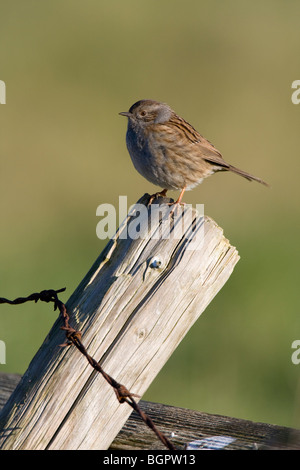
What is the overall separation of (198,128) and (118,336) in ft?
30.8

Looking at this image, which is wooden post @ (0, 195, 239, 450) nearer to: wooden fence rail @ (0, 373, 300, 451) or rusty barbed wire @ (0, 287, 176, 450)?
rusty barbed wire @ (0, 287, 176, 450)

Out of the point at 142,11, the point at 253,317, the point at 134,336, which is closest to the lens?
the point at 134,336

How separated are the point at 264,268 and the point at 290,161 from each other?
12.0 feet

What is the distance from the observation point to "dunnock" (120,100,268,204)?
557 cm

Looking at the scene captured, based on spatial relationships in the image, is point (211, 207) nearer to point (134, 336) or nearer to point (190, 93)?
point (190, 93)

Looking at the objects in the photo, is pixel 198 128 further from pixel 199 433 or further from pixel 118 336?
pixel 118 336

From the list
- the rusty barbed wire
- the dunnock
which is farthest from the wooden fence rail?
the dunnock

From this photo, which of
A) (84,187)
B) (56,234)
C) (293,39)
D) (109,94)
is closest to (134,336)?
(56,234)

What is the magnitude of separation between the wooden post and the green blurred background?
372 cm

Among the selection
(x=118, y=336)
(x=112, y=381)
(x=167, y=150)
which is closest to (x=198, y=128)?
(x=167, y=150)

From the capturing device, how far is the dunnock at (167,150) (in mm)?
5574

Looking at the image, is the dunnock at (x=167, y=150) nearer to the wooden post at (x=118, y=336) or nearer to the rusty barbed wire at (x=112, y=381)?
the wooden post at (x=118, y=336)

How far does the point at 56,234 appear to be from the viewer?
10.2 m

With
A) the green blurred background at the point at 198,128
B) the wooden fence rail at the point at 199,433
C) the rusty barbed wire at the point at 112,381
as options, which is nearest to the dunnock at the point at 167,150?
the green blurred background at the point at 198,128
